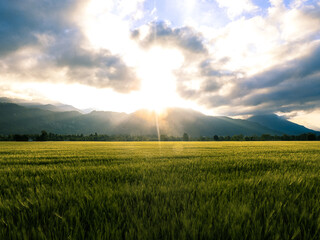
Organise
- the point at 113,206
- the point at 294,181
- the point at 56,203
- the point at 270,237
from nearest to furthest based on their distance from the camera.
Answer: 1. the point at 270,237
2. the point at 113,206
3. the point at 56,203
4. the point at 294,181

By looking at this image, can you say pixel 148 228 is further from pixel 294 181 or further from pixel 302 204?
pixel 294 181

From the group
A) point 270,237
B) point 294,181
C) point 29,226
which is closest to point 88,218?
point 29,226

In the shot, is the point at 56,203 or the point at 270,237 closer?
the point at 270,237

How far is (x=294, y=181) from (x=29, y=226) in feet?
13.0

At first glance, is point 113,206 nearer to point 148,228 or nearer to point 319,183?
point 148,228

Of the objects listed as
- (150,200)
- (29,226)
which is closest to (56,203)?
(29,226)

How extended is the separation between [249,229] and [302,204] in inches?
44.2

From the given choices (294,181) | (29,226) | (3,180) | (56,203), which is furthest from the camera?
(3,180)

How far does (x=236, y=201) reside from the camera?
195cm

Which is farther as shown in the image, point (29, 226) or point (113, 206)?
point (113, 206)

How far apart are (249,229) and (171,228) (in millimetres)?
704

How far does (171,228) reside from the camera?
4.51ft

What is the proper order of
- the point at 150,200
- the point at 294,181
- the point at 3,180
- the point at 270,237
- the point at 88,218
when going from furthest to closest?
the point at 3,180, the point at 294,181, the point at 150,200, the point at 88,218, the point at 270,237

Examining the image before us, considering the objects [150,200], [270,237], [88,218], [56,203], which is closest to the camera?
[270,237]
